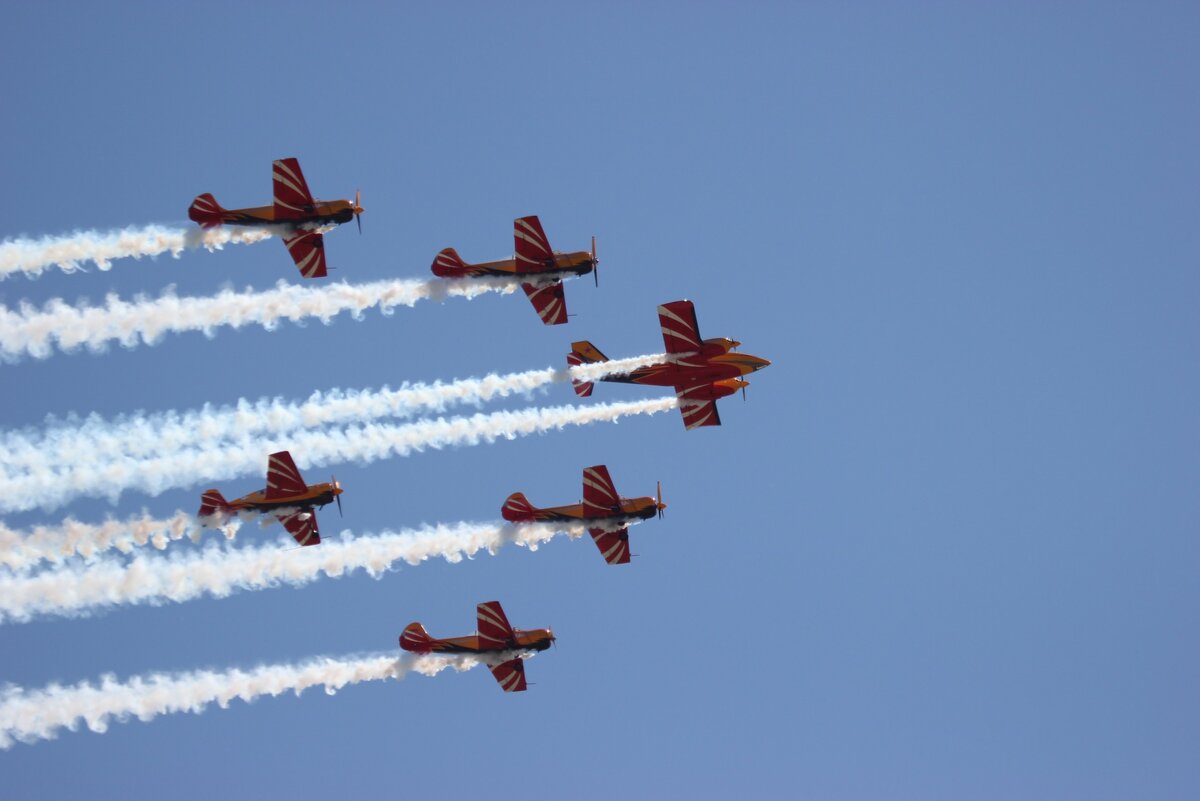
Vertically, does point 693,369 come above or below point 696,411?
above

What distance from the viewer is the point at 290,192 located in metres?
71.2

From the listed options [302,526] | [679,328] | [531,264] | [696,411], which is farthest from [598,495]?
[302,526]

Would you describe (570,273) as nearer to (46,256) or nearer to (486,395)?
(486,395)

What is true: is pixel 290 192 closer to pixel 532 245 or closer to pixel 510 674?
pixel 532 245

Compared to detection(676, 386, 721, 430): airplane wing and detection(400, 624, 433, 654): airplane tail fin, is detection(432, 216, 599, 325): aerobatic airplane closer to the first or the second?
detection(676, 386, 721, 430): airplane wing

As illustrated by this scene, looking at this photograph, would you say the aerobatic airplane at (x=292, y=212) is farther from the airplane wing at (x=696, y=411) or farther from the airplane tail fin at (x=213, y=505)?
the airplane wing at (x=696, y=411)

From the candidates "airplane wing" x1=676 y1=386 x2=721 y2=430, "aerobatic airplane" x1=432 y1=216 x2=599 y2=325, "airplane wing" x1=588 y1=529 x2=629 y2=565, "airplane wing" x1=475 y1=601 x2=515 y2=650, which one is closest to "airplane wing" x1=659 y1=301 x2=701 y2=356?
"airplane wing" x1=676 y1=386 x2=721 y2=430

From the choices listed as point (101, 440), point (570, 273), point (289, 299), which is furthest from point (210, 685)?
point (570, 273)

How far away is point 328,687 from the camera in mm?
73188

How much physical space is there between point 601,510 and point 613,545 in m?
1.55

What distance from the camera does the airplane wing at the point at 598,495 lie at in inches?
2953

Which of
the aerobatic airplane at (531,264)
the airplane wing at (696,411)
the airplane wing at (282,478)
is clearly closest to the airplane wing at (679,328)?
the airplane wing at (696,411)

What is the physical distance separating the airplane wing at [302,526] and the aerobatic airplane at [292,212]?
30.4 ft

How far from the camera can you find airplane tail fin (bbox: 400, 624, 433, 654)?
74562mm
